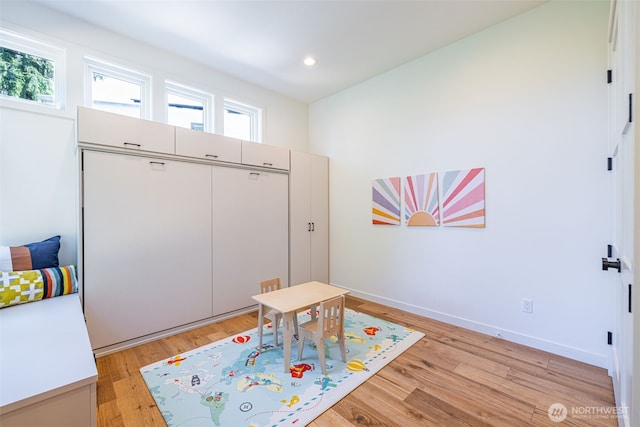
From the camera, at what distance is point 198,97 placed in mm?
3371

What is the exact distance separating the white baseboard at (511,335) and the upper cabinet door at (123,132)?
307cm

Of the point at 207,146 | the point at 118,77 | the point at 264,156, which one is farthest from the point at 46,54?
the point at 264,156

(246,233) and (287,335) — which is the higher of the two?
(246,233)

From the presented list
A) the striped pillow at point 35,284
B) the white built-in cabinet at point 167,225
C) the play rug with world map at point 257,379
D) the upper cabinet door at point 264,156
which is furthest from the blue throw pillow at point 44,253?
the upper cabinet door at point 264,156

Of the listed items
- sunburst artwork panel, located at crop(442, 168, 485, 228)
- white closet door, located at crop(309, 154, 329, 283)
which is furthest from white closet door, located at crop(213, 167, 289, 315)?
sunburst artwork panel, located at crop(442, 168, 485, 228)

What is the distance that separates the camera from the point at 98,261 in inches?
90.8

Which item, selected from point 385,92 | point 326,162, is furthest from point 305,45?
point 326,162

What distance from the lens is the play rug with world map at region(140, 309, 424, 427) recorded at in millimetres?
1642

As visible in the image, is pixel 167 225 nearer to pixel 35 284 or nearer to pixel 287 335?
pixel 35 284

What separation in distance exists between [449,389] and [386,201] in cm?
209

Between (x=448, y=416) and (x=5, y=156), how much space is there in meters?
3.74

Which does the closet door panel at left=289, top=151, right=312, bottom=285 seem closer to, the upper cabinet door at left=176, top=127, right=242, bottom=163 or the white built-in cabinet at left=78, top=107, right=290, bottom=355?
the white built-in cabinet at left=78, top=107, right=290, bottom=355

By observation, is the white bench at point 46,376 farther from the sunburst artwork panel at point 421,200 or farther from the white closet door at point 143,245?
the sunburst artwork panel at point 421,200

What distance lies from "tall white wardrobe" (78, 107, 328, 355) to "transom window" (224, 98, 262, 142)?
2.12 ft
